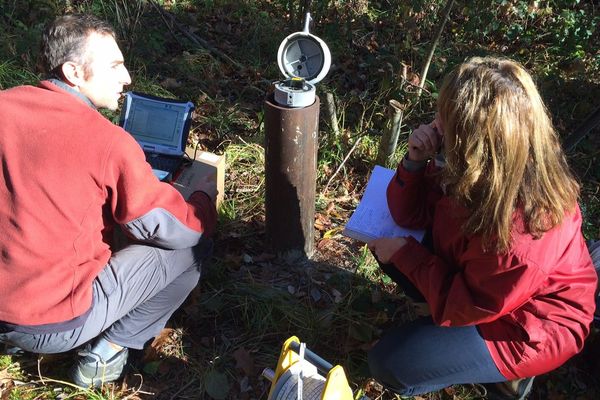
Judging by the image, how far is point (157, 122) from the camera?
296 centimetres

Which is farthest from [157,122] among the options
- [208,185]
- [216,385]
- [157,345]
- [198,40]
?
[198,40]

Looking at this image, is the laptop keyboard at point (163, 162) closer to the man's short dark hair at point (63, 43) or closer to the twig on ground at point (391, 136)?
the man's short dark hair at point (63, 43)

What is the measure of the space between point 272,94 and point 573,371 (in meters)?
1.98

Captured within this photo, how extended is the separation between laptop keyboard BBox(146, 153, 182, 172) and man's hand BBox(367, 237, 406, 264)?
125cm

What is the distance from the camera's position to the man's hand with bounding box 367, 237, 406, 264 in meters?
2.29

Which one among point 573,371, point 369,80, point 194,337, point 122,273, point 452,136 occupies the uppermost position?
point 452,136

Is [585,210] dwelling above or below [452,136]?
below

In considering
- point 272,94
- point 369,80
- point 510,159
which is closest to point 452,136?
point 510,159

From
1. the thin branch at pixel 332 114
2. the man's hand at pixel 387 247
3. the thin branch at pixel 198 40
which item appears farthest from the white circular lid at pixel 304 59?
A: the thin branch at pixel 198 40

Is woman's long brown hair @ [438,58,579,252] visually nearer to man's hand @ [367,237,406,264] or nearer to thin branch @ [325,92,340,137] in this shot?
man's hand @ [367,237,406,264]

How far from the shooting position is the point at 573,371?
262 cm

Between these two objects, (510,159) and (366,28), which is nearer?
(510,159)

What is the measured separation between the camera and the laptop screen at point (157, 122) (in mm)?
2941

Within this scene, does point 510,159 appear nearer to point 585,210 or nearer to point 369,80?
point 585,210
